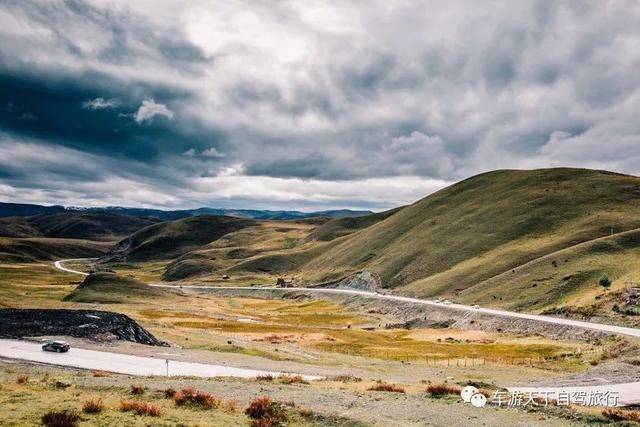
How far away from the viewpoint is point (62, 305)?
409ft

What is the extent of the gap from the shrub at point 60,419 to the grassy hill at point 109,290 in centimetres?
14203

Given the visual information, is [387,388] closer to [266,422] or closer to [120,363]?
[266,422]

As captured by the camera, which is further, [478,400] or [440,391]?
[440,391]

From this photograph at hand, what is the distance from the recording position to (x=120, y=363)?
48750 mm

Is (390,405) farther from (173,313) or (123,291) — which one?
(123,291)

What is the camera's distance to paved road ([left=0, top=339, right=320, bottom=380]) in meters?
45.1

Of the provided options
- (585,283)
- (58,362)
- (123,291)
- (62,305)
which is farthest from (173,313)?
(585,283)

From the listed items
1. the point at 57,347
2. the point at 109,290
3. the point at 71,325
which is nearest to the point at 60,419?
the point at 57,347

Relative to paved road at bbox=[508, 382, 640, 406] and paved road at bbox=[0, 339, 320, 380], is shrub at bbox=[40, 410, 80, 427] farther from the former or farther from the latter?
paved road at bbox=[508, 382, 640, 406]

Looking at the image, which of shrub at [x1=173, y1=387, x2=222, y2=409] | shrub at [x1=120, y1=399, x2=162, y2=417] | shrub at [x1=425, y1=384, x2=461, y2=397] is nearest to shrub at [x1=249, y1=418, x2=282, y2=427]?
shrub at [x1=173, y1=387, x2=222, y2=409]

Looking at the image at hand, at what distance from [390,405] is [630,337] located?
54753 mm

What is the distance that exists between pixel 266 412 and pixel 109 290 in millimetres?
155810

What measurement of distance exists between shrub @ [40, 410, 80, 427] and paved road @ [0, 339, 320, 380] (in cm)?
2283

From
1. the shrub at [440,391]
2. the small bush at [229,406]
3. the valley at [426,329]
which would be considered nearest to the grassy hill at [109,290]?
the valley at [426,329]
